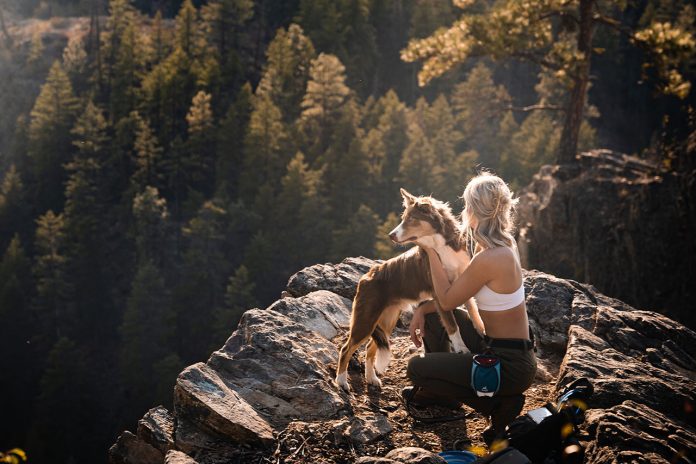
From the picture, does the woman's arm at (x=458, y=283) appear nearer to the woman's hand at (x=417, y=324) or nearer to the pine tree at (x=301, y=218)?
the woman's hand at (x=417, y=324)

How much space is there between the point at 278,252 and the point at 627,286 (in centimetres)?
3268

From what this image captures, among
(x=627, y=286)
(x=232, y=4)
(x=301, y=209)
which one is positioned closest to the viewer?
(x=627, y=286)

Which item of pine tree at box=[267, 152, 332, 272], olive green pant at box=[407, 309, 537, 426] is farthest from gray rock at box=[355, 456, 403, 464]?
pine tree at box=[267, 152, 332, 272]

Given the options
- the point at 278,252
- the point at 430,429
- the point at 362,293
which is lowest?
the point at 278,252

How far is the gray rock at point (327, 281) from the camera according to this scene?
842cm

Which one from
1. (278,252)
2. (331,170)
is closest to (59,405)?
(278,252)

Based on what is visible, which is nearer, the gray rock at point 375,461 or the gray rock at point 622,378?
the gray rock at point 375,461

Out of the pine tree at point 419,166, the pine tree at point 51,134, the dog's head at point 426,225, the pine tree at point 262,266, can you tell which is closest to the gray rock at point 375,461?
the dog's head at point 426,225

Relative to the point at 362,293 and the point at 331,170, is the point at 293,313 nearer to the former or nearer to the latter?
the point at 362,293

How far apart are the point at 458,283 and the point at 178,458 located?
7.96 ft

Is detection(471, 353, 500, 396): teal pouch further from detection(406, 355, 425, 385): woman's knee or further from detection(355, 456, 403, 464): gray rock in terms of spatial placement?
detection(355, 456, 403, 464): gray rock

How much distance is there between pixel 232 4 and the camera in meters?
54.9

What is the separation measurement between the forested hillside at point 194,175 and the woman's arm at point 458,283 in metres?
31.1

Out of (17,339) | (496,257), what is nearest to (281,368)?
(496,257)
